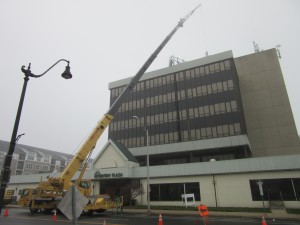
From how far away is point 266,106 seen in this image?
2076 inches

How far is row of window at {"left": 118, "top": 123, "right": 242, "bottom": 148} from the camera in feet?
146

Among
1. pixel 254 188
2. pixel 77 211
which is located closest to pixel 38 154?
pixel 254 188

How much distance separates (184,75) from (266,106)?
717 inches

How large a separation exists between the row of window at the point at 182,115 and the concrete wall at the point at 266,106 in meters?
10.7

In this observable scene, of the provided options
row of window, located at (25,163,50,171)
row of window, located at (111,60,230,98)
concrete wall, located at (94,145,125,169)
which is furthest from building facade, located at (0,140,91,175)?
concrete wall, located at (94,145,125,169)

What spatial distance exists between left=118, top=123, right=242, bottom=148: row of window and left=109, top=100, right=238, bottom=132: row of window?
268cm

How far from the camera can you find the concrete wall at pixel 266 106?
49.4m

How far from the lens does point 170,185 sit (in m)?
36.7

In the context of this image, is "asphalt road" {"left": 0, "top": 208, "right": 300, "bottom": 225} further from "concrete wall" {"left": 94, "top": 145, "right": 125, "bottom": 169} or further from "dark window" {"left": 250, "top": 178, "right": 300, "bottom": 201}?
"concrete wall" {"left": 94, "top": 145, "right": 125, "bottom": 169}

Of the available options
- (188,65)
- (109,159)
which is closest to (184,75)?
(188,65)

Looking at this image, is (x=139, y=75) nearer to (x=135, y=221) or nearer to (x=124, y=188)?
(x=135, y=221)

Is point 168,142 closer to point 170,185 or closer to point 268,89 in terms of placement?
point 170,185

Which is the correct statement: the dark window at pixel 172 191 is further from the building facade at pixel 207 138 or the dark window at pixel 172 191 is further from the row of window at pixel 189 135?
the row of window at pixel 189 135

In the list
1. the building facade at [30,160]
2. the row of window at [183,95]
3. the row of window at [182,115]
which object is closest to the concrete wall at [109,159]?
the row of window at [182,115]
